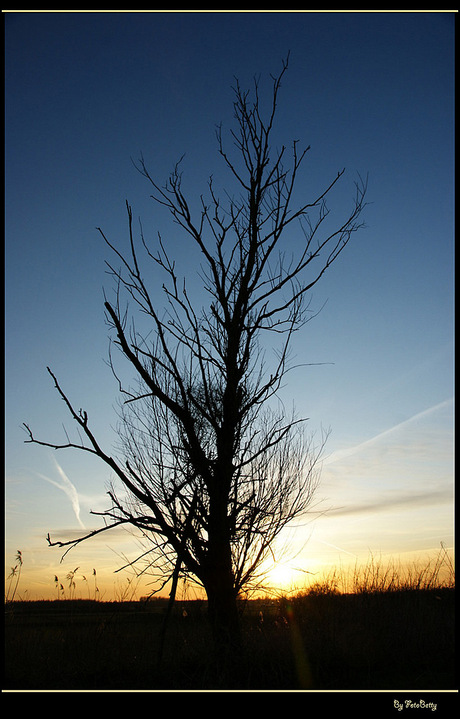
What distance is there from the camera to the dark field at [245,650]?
5.74 meters

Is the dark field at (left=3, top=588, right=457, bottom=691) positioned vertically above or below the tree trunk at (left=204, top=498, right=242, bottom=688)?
below

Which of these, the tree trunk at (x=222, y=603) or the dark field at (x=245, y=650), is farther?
the dark field at (x=245, y=650)

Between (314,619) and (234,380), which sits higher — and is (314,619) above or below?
below

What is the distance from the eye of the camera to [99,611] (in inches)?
322

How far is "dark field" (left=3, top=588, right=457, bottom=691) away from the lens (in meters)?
5.74

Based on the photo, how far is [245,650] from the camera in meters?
5.64

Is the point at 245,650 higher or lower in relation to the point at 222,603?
lower

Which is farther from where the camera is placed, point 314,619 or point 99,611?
point 314,619

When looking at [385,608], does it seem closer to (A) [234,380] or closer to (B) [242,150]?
(A) [234,380]

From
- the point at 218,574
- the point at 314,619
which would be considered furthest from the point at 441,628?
the point at 218,574

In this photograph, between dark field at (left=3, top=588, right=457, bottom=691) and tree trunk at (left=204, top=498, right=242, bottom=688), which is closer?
tree trunk at (left=204, top=498, right=242, bottom=688)

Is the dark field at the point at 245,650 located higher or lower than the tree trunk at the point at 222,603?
lower

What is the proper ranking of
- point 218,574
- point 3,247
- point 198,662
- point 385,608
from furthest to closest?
point 385,608
point 198,662
point 218,574
point 3,247

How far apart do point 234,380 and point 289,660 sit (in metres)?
3.51
